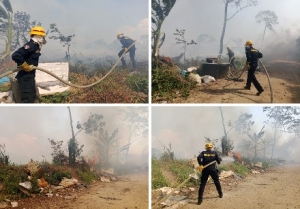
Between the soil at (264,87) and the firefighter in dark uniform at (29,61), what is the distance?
80.2 inches

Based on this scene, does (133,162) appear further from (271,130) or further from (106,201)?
(271,130)

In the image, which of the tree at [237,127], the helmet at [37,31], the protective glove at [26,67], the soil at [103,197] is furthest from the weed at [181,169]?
the helmet at [37,31]

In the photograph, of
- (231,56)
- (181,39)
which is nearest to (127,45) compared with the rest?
(181,39)

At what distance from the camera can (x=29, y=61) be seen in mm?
4160

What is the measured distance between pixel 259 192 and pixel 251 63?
196 cm

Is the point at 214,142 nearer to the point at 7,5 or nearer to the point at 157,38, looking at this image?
the point at 157,38

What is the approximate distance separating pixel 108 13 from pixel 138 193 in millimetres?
2753

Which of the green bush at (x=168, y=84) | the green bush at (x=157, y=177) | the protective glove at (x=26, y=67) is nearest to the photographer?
the protective glove at (x=26, y=67)

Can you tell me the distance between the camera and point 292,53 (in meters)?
5.09

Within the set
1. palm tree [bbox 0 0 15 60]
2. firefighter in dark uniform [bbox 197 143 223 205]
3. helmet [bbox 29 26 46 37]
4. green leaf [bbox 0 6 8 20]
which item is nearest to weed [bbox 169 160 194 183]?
firefighter in dark uniform [bbox 197 143 223 205]

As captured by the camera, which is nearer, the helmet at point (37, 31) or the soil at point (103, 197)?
the helmet at point (37, 31)

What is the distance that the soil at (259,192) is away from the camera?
4.52 m

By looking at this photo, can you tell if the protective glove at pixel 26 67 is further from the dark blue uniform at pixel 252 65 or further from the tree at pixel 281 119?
the tree at pixel 281 119

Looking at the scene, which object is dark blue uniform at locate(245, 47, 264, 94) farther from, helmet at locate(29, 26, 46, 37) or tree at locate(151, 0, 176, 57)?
helmet at locate(29, 26, 46, 37)
